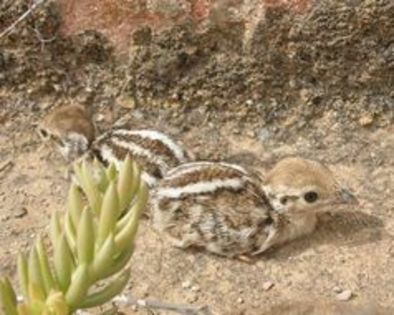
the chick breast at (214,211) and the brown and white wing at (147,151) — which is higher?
the brown and white wing at (147,151)

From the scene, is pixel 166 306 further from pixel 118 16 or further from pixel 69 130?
pixel 118 16

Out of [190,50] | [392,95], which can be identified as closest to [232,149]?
[190,50]

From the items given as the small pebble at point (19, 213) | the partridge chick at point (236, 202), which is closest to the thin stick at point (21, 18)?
the small pebble at point (19, 213)

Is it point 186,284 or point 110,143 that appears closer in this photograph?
point 186,284

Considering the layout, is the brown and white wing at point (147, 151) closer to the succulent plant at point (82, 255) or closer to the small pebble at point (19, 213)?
the small pebble at point (19, 213)

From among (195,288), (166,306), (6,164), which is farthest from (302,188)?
(6,164)
